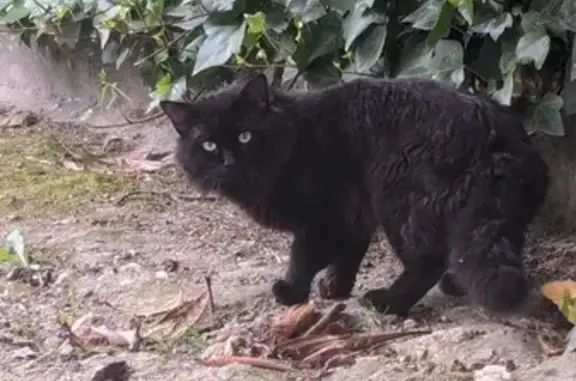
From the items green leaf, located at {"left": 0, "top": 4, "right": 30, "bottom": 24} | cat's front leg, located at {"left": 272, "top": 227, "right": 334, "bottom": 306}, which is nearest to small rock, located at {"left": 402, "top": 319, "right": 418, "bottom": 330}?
cat's front leg, located at {"left": 272, "top": 227, "right": 334, "bottom": 306}

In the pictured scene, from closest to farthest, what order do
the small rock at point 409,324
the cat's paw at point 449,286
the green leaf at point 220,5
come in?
1. the small rock at point 409,324
2. the cat's paw at point 449,286
3. the green leaf at point 220,5

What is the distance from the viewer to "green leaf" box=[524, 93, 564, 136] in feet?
8.54

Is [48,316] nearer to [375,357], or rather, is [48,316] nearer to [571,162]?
[375,357]

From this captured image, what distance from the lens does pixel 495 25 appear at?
2.58 meters

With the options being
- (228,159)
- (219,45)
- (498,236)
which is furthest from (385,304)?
(219,45)

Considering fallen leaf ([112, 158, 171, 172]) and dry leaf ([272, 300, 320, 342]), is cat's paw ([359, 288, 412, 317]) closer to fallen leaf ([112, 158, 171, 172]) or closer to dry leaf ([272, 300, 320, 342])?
dry leaf ([272, 300, 320, 342])

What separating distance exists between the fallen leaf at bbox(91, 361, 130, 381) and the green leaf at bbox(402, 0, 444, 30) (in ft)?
3.65

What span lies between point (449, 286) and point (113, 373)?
882mm

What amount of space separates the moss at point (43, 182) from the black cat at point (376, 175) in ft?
2.99

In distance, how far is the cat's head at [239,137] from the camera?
2.49 metres

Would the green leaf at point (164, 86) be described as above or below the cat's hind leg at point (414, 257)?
above

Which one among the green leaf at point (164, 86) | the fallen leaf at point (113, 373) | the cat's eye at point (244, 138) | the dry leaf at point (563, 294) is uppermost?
the green leaf at point (164, 86)

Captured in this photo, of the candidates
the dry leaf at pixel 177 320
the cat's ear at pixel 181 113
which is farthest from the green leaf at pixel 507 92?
the dry leaf at pixel 177 320

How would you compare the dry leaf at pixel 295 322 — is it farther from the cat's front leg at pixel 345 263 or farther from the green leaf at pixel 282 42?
the green leaf at pixel 282 42
